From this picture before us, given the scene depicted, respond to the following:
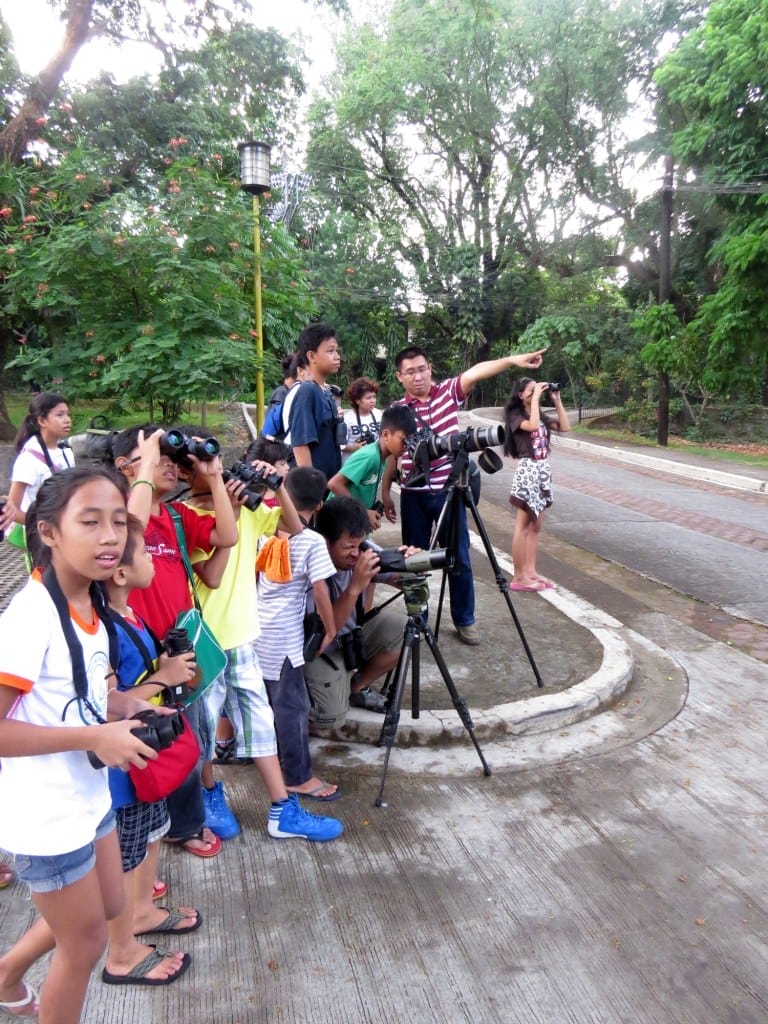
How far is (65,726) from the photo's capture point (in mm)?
1618

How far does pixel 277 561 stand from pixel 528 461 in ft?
10.6

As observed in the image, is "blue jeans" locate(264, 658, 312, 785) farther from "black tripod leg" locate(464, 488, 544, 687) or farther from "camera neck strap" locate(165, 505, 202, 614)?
"black tripod leg" locate(464, 488, 544, 687)

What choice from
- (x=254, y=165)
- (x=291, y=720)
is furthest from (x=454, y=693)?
(x=254, y=165)

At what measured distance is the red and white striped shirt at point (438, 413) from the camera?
4.45 metres

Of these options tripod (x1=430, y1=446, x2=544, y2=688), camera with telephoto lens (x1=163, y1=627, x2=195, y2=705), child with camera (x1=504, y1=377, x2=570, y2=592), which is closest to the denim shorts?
camera with telephoto lens (x1=163, y1=627, x2=195, y2=705)

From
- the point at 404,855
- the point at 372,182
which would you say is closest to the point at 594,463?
the point at 404,855

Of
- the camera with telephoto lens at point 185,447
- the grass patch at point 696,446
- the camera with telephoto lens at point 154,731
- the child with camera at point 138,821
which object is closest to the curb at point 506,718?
the child with camera at point 138,821

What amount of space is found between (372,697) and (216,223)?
4.74 meters

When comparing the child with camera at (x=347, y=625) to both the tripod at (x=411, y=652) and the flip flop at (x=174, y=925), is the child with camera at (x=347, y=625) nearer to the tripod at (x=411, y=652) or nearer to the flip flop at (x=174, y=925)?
the tripod at (x=411, y=652)

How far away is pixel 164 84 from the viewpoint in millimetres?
12039

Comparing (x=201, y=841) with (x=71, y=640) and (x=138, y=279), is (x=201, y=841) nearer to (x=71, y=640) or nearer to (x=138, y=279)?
(x=71, y=640)

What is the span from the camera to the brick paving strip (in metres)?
8.54

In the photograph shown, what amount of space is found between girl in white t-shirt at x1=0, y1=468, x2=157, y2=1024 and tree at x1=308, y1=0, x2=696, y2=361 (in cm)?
2564

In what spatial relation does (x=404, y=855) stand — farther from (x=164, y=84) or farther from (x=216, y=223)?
(x=164, y=84)
